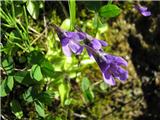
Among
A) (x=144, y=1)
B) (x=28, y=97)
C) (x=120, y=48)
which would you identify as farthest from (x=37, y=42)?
(x=144, y=1)

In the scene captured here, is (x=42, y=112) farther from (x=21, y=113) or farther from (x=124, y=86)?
(x=124, y=86)

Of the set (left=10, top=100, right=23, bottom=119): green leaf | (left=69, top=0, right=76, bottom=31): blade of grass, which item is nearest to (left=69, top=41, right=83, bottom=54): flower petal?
(left=69, top=0, right=76, bottom=31): blade of grass

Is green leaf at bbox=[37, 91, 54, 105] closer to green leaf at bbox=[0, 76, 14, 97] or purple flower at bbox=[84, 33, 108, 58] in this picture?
green leaf at bbox=[0, 76, 14, 97]

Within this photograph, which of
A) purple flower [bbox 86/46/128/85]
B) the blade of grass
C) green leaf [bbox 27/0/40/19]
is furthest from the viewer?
green leaf [bbox 27/0/40/19]

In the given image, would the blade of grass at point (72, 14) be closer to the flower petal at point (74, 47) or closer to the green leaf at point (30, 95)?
the flower petal at point (74, 47)

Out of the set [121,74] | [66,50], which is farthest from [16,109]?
[121,74]

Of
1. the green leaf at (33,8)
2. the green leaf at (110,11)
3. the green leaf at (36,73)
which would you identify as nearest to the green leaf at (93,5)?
the green leaf at (110,11)

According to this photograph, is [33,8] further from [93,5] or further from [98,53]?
[98,53]
